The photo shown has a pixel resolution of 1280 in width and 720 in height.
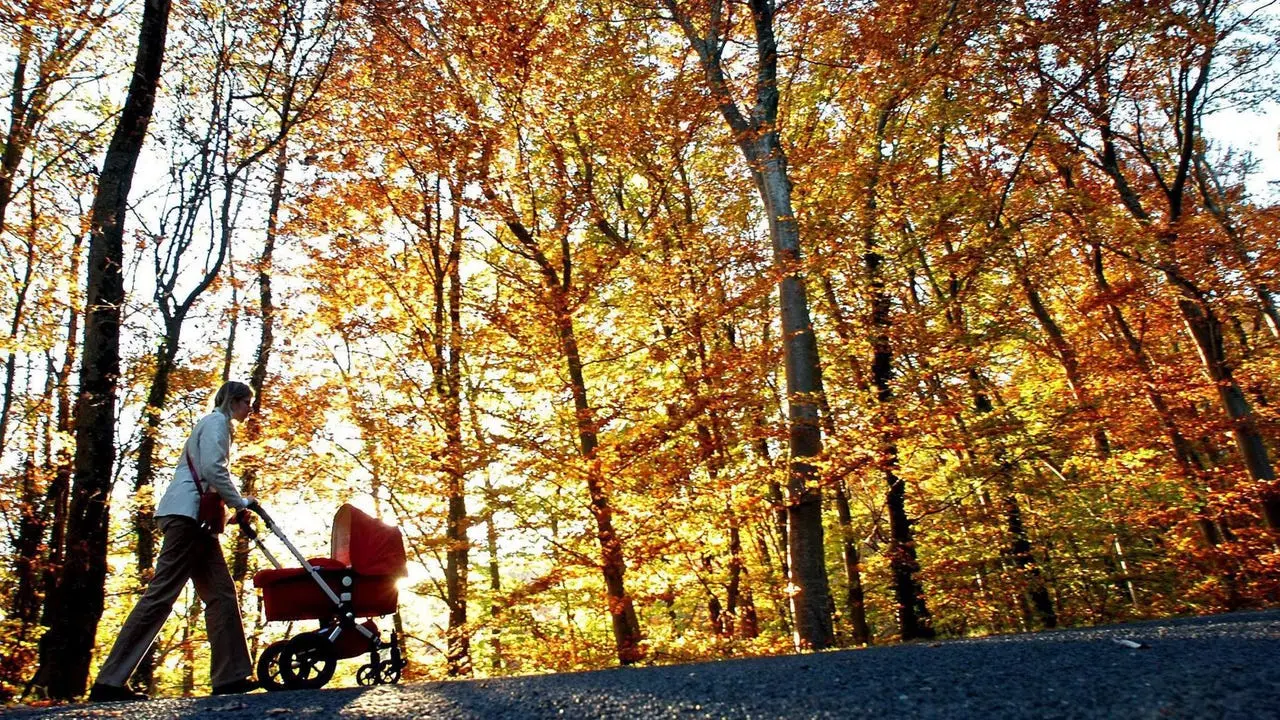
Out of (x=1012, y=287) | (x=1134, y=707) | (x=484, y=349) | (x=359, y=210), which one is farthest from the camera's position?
(x=1012, y=287)

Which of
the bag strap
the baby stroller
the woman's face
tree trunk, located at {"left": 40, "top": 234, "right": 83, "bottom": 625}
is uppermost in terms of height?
tree trunk, located at {"left": 40, "top": 234, "right": 83, "bottom": 625}

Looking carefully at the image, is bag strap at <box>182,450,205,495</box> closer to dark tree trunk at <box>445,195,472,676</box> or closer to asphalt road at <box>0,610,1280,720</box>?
asphalt road at <box>0,610,1280,720</box>

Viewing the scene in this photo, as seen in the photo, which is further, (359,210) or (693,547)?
(359,210)

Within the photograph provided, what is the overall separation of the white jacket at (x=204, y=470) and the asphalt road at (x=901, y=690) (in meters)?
1.45

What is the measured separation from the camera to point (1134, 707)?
2.06m

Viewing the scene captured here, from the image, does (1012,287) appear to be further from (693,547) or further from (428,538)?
(428,538)

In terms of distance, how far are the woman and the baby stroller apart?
25 cm

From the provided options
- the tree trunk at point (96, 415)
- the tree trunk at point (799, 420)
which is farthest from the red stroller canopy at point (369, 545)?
the tree trunk at point (799, 420)

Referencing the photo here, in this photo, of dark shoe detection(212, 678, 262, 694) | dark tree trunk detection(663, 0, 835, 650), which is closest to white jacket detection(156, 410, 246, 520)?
dark shoe detection(212, 678, 262, 694)

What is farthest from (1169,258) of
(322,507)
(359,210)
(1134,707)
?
(322,507)

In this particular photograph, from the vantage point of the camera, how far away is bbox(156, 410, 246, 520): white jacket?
15.3ft

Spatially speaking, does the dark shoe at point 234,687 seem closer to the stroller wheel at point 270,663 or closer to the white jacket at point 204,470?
the stroller wheel at point 270,663

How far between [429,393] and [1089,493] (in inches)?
567

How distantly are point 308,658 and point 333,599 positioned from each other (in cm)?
50
